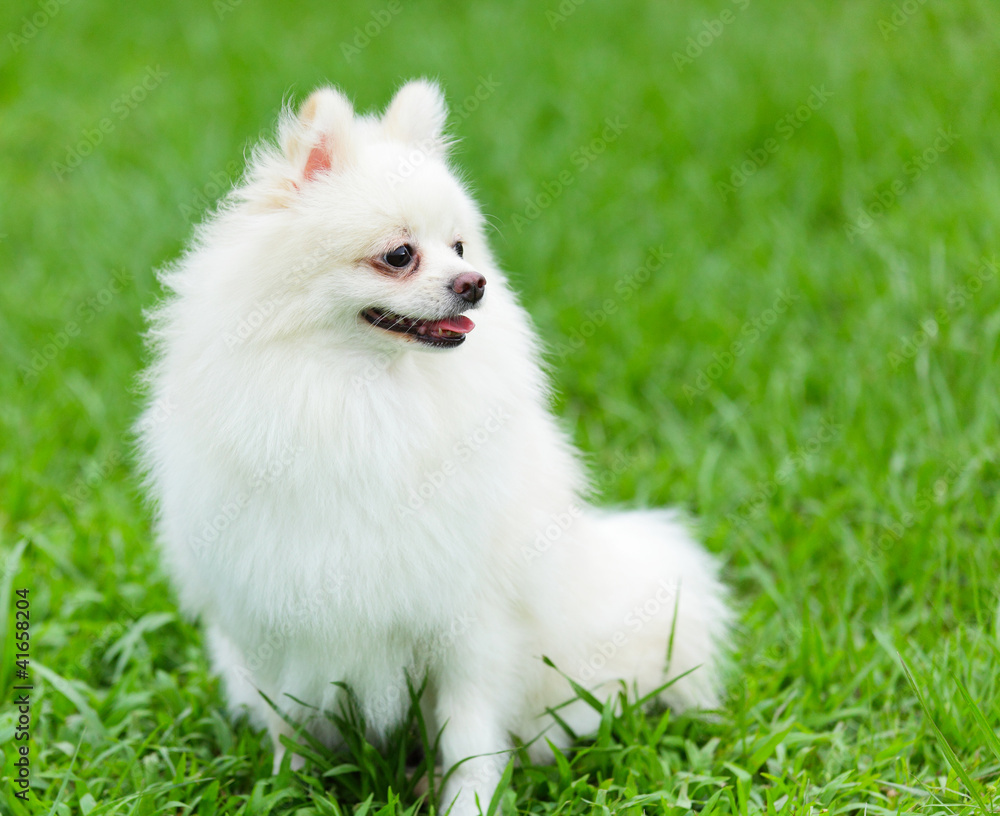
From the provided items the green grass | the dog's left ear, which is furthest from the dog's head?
the green grass

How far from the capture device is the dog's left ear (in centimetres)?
269

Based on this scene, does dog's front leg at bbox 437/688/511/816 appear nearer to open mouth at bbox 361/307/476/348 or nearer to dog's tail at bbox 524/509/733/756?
dog's tail at bbox 524/509/733/756

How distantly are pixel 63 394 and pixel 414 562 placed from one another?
126 inches

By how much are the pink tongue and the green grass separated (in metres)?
1.34

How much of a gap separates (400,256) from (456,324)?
22 centimetres

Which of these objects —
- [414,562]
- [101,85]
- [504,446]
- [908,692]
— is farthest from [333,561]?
[101,85]

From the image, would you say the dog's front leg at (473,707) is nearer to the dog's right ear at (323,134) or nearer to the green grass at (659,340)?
the green grass at (659,340)

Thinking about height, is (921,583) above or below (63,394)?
below

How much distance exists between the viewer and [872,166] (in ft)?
20.3

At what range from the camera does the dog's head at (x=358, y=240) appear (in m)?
2.41

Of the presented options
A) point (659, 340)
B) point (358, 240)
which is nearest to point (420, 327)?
point (358, 240)


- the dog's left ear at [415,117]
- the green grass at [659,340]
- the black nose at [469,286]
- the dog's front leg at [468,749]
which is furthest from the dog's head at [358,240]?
the green grass at [659,340]

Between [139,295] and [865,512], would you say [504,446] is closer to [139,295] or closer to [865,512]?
[865,512]

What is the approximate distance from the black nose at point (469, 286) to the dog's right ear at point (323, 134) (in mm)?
437
